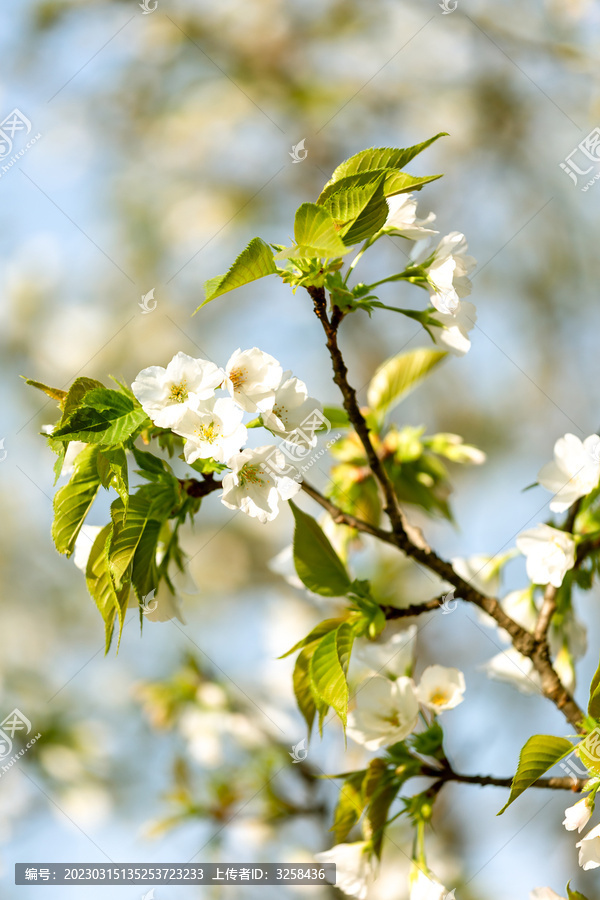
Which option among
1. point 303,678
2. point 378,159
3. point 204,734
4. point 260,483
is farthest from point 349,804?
point 204,734

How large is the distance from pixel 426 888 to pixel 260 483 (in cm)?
43

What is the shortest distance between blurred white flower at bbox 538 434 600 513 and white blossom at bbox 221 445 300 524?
27cm

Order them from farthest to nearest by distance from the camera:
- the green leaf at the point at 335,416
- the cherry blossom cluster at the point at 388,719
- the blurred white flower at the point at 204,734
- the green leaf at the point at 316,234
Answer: the blurred white flower at the point at 204,734 < the green leaf at the point at 335,416 < the cherry blossom cluster at the point at 388,719 < the green leaf at the point at 316,234

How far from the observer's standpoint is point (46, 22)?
267 centimetres

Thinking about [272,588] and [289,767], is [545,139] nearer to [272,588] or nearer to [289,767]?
[272,588]

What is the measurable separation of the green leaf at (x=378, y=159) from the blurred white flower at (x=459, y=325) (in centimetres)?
15

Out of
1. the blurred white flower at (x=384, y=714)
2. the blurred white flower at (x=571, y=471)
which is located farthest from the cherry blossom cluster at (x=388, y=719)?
the blurred white flower at (x=571, y=471)

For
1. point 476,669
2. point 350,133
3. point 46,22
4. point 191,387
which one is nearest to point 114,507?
point 191,387

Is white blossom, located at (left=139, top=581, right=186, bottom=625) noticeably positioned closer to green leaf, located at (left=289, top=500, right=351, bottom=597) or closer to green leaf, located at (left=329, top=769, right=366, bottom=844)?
green leaf, located at (left=289, top=500, right=351, bottom=597)

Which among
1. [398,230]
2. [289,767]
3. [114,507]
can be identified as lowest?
[289,767]

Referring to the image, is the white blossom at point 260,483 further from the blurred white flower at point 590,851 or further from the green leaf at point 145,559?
the blurred white flower at point 590,851

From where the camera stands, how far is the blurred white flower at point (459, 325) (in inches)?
28.1

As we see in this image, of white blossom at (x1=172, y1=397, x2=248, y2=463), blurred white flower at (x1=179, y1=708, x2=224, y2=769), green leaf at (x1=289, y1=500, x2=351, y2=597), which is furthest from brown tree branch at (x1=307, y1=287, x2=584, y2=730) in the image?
blurred white flower at (x1=179, y1=708, x2=224, y2=769)

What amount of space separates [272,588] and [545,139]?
75.2 inches
